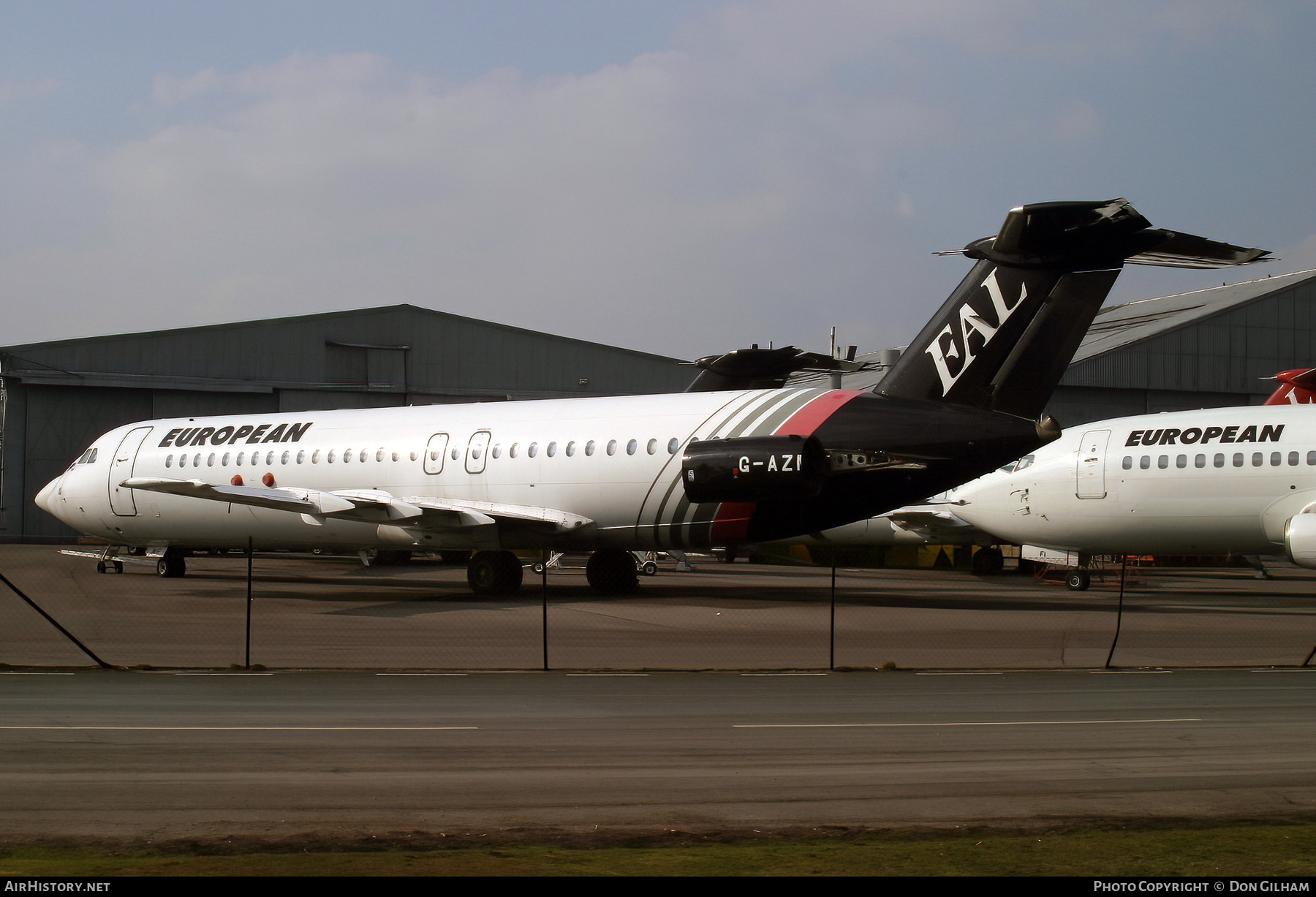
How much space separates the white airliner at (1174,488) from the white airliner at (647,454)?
22.3 ft

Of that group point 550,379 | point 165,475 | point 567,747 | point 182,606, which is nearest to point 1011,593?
point 182,606

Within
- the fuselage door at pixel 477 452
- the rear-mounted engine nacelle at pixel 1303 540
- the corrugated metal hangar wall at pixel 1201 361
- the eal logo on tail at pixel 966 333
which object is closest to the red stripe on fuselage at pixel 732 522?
the eal logo on tail at pixel 966 333

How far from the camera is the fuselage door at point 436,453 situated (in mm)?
23688

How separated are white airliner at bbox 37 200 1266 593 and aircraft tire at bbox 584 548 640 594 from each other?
4cm

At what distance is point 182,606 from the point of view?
781 inches

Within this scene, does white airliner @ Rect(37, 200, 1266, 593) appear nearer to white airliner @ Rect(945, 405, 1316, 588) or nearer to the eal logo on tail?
the eal logo on tail

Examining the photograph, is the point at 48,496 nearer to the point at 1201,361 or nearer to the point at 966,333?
the point at 966,333

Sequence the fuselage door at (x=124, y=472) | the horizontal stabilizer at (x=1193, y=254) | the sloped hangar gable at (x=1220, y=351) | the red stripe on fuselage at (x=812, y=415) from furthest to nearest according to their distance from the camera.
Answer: the sloped hangar gable at (x=1220, y=351), the fuselage door at (x=124, y=472), the red stripe on fuselage at (x=812, y=415), the horizontal stabilizer at (x=1193, y=254)

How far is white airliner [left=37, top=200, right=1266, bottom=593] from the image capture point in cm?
1762

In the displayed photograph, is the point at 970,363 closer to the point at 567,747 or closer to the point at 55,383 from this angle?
the point at 567,747

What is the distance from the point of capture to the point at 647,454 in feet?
69.2

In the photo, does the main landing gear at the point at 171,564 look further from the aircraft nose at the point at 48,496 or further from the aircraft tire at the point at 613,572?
the aircraft tire at the point at 613,572

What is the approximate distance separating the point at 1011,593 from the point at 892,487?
7494mm

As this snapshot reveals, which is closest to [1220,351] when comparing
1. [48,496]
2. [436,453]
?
[436,453]
